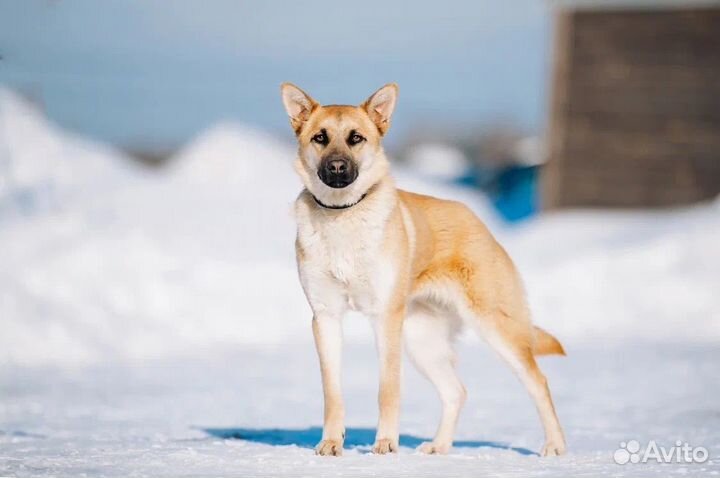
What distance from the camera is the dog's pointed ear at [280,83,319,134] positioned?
5.68 metres

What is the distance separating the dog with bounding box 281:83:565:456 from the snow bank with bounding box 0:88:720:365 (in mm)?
5647

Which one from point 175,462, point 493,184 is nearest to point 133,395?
point 175,462

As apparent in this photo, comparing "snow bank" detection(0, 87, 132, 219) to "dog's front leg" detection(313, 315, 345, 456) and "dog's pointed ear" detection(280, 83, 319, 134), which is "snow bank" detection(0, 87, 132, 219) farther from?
"dog's front leg" detection(313, 315, 345, 456)

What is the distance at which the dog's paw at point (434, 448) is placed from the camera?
230 inches

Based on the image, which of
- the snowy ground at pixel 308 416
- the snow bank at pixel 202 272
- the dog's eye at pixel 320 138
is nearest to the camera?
the snowy ground at pixel 308 416

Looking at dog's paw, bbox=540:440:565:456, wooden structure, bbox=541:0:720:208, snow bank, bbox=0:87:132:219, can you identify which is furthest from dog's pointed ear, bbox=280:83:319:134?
wooden structure, bbox=541:0:720:208

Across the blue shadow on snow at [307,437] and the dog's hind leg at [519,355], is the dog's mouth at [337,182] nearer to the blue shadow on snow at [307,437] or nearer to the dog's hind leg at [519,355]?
the dog's hind leg at [519,355]

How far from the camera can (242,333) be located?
1219cm

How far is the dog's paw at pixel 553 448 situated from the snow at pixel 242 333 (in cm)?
8

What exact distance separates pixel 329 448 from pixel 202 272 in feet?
25.1

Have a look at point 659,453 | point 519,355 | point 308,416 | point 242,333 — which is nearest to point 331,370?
point 519,355

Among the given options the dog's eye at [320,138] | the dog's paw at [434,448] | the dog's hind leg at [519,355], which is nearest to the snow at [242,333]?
the dog's paw at [434,448]

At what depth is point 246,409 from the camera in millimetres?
8117

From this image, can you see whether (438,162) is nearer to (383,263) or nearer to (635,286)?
(635,286)
